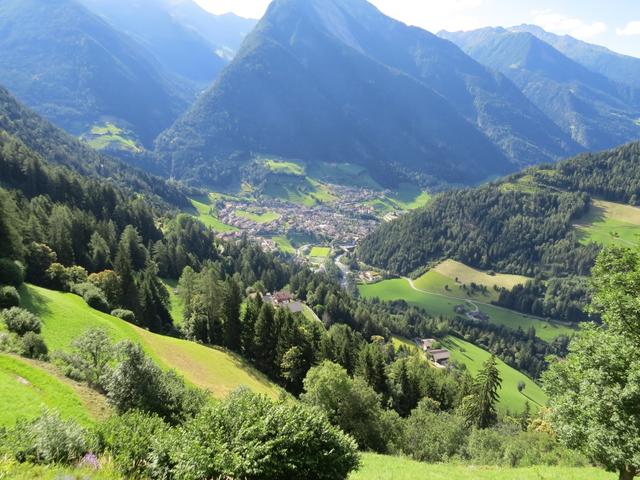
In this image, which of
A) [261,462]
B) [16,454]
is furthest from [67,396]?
[261,462]

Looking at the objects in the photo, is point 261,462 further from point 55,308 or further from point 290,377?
point 290,377

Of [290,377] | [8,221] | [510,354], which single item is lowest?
[510,354]

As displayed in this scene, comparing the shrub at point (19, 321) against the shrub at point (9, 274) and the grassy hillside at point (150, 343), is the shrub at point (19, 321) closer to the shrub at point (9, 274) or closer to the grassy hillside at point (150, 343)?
the grassy hillside at point (150, 343)

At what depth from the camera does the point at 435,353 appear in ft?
487

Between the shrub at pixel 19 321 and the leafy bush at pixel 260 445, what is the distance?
28.7 meters

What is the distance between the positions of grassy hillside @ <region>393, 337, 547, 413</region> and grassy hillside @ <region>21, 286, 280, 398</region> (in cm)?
9129

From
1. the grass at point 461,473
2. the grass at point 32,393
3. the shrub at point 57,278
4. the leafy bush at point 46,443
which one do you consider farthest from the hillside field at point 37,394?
the shrub at point 57,278

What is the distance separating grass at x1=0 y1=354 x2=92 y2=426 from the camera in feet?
79.2

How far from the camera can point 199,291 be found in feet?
278

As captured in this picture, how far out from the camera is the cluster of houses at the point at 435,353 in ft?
472

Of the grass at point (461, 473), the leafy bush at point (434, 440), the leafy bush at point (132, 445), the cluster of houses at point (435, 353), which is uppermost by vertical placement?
the leafy bush at point (132, 445)

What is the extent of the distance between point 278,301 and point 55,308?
8873 cm

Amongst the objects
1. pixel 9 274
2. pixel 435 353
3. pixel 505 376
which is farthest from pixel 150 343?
pixel 505 376

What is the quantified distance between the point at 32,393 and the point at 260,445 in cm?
2026
